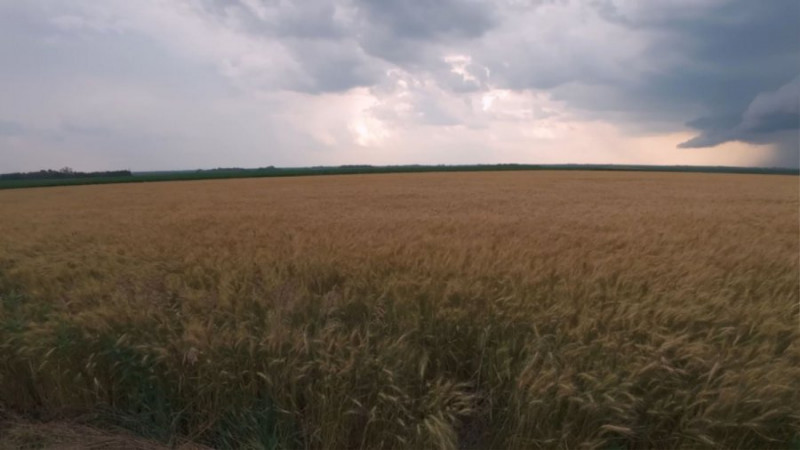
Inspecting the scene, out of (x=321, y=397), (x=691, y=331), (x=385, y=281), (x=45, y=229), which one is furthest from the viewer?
(x=45, y=229)

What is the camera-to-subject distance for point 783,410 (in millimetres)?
2418

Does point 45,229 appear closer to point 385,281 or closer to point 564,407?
point 385,281

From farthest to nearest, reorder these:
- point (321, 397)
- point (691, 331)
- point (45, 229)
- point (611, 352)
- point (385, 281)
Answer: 1. point (45, 229)
2. point (385, 281)
3. point (691, 331)
4. point (611, 352)
5. point (321, 397)

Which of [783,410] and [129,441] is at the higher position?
[783,410]

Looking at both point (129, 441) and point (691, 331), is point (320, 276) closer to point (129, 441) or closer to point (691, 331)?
point (129, 441)

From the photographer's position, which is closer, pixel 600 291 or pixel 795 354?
pixel 795 354

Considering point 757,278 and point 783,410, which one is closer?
point 783,410

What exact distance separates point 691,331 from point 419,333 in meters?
1.93

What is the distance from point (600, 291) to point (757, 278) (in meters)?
1.94

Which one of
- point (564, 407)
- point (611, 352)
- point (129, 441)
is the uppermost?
point (611, 352)

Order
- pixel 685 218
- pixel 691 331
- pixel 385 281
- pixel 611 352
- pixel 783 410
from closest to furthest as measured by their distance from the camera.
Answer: pixel 783 410
pixel 611 352
pixel 691 331
pixel 385 281
pixel 685 218

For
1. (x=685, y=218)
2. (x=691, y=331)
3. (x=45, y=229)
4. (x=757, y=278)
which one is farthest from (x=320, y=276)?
(x=685, y=218)

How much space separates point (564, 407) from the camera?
8.31 feet

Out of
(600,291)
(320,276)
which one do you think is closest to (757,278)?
(600,291)
